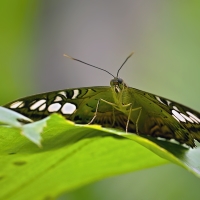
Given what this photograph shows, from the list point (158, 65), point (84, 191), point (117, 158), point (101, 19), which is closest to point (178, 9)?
point (158, 65)

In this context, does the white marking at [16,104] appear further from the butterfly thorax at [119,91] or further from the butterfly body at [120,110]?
the butterfly thorax at [119,91]

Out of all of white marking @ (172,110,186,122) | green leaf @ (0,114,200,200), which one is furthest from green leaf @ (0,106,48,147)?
white marking @ (172,110,186,122)

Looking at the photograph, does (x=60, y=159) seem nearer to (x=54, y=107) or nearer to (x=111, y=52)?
(x=54, y=107)

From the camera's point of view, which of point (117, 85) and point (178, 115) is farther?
point (117, 85)

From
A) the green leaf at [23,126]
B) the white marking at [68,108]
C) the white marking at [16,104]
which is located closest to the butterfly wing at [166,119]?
the white marking at [68,108]

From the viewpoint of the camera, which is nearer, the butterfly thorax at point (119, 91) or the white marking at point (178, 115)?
the white marking at point (178, 115)

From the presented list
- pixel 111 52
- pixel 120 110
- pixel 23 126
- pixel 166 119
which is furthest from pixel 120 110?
pixel 111 52

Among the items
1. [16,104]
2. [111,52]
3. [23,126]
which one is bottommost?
[111,52]

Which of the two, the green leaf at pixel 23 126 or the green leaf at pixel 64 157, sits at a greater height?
the green leaf at pixel 23 126

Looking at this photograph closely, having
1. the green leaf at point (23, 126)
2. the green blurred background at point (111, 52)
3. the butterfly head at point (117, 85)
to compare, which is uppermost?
the green leaf at point (23, 126)
